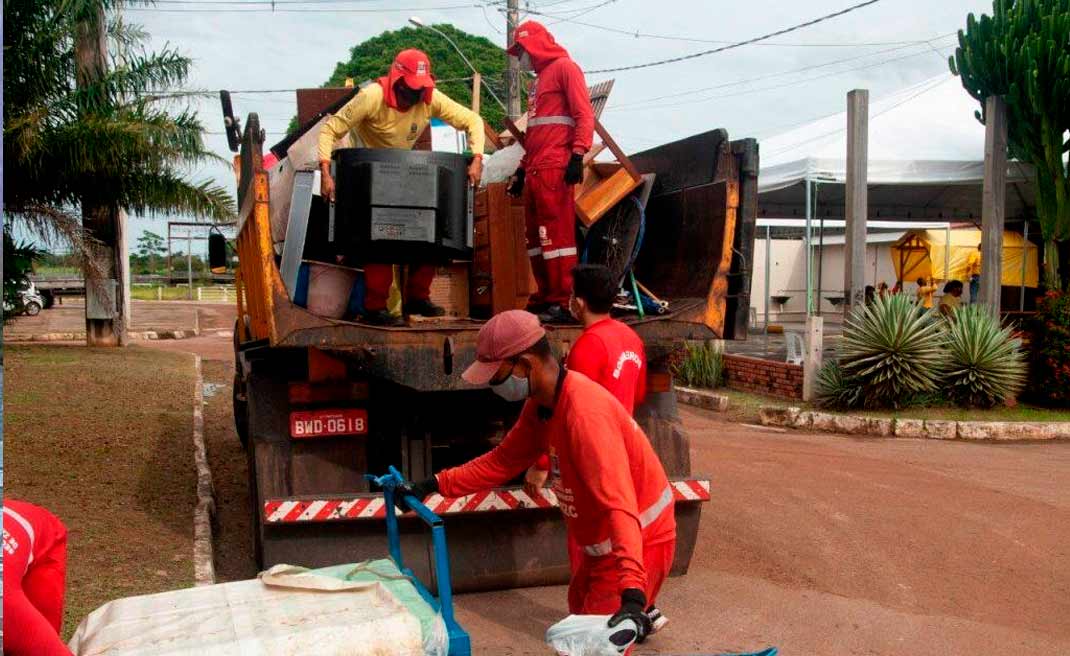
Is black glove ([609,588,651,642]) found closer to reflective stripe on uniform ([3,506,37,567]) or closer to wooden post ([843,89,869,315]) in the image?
reflective stripe on uniform ([3,506,37,567])

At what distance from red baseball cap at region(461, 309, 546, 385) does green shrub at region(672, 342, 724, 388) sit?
35.0 ft

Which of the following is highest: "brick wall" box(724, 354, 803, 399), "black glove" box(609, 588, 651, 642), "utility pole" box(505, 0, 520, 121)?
"utility pole" box(505, 0, 520, 121)

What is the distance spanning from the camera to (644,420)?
5602 millimetres

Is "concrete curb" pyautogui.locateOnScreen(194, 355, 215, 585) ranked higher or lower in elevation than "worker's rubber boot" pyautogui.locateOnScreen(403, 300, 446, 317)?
lower

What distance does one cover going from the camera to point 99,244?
17328mm

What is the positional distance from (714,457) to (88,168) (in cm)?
1105

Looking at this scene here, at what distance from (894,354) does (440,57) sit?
96.5 ft

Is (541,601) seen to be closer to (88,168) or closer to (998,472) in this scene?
(998,472)

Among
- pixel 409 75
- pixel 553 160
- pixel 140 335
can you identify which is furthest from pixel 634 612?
pixel 140 335

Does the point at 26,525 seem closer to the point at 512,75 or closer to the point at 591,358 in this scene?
the point at 591,358

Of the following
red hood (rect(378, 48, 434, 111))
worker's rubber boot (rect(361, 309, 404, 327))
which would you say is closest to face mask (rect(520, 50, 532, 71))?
red hood (rect(378, 48, 434, 111))

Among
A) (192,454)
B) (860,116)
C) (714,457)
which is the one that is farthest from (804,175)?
(192,454)

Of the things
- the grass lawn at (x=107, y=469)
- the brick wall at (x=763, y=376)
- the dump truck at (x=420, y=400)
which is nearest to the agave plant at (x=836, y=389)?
the brick wall at (x=763, y=376)

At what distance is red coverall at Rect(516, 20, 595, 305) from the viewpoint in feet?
18.5
